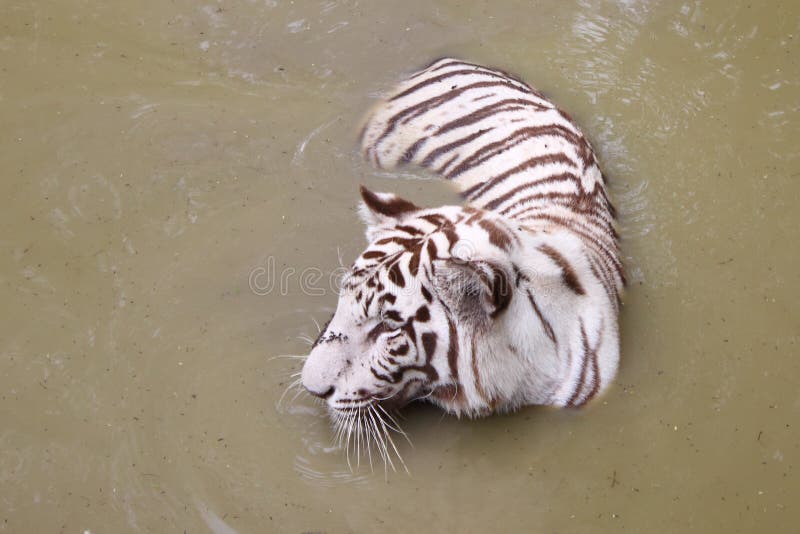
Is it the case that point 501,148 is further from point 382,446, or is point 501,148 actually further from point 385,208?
point 382,446

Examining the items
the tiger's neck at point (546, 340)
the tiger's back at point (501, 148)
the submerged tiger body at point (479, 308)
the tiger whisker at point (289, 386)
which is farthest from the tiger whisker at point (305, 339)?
the tiger's back at point (501, 148)

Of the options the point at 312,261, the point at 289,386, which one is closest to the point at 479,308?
the point at 289,386

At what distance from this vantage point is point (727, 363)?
2.82 meters

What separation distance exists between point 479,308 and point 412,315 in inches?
8.2

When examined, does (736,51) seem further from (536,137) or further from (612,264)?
(612,264)

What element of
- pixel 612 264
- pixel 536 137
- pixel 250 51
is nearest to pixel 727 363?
pixel 612 264

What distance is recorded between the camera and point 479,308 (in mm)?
2342

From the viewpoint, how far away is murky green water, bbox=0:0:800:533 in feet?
8.42

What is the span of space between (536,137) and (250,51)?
1649mm

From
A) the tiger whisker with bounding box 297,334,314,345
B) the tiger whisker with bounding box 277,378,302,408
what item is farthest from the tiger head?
the tiger whisker with bounding box 297,334,314,345

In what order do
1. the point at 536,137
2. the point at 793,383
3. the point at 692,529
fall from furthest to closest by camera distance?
the point at 536,137
the point at 793,383
the point at 692,529

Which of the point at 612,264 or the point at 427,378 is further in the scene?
the point at 612,264

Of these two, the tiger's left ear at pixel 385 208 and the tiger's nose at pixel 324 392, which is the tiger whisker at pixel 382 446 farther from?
the tiger's left ear at pixel 385 208

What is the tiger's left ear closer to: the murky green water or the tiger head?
the tiger head
